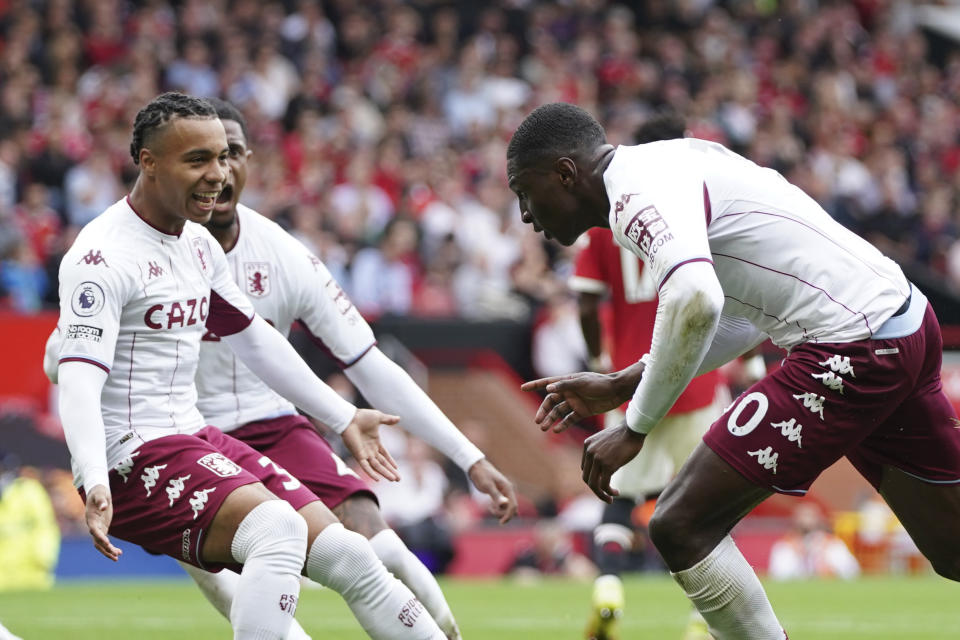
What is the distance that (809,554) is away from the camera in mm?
15258

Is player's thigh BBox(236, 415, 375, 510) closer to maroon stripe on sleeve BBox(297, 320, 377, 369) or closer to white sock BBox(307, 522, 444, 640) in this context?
maroon stripe on sleeve BBox(297, 320, 377, 369)

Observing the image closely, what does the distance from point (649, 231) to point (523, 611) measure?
6.49m

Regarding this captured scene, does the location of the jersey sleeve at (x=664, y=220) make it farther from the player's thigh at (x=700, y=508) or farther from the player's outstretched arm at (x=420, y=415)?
the player's outstretched arm at (x=420, y=415)

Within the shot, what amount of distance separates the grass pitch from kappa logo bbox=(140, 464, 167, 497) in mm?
3529

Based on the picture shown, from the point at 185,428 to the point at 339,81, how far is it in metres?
14.5

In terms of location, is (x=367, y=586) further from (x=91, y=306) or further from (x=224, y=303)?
(x=91, y=306)

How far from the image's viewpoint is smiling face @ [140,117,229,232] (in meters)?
5.40

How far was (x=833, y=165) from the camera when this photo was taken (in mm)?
21953

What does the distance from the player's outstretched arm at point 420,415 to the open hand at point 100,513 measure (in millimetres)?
1669

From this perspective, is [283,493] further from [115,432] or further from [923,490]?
[923,490]

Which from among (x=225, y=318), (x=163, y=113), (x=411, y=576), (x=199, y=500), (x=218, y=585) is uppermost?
(x=163, y=113)

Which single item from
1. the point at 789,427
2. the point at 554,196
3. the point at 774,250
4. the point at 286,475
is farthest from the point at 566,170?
the point at 286,475

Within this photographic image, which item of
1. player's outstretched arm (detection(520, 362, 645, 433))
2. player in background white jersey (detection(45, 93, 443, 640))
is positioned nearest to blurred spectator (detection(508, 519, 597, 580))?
player in background white jersey (detection(45, 93, 443, 640))

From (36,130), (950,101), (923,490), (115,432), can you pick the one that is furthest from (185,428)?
(950,101)
